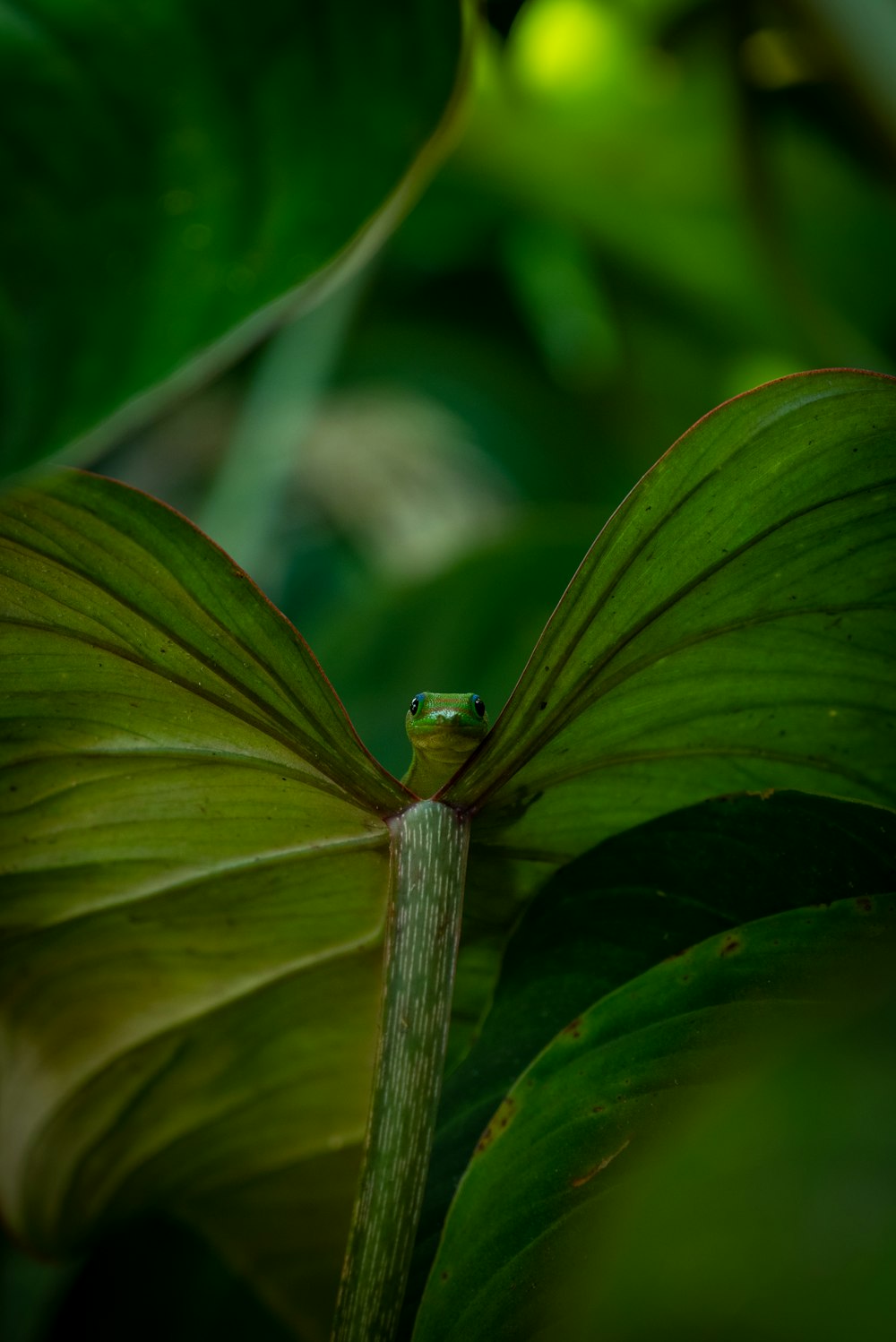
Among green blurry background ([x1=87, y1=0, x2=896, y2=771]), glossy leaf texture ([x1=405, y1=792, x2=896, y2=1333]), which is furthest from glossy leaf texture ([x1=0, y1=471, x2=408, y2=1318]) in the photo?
green blurry background ([x1=87, y1=0, x2=896, y2=771])

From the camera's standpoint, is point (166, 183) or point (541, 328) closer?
point (166, 183)

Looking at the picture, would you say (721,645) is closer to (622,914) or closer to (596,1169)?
(622,914)

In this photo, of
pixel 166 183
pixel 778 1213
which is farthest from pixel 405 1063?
pixel 166 183

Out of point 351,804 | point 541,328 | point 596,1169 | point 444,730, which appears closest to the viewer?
point 596,1169

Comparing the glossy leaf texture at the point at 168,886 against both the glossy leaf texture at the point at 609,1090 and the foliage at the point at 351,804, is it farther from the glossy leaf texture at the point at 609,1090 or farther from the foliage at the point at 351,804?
the glossy leaf texture at the point at 609,1090

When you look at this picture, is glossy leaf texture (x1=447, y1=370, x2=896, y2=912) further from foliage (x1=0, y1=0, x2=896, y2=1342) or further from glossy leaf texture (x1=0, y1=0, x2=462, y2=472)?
glossy leaf texture (x1=0, y1=0, x2=462, y2=472)

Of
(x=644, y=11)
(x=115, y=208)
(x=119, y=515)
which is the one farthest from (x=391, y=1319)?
(x=644, y=11)

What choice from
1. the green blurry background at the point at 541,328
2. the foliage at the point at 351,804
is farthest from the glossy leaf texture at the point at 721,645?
the green blurry background at the point at 541,328

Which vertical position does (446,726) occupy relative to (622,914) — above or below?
above
